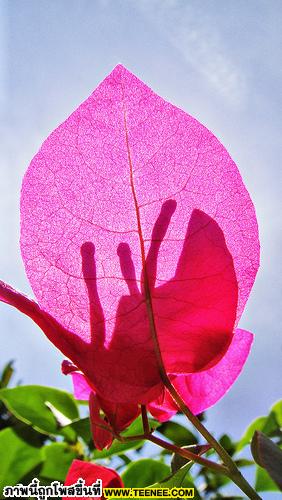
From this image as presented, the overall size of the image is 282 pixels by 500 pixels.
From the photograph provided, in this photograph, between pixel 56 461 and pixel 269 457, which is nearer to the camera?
pixel 269 457

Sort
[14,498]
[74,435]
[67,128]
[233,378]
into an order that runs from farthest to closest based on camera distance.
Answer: [74,435], [14,498], [233,378], [67,128]

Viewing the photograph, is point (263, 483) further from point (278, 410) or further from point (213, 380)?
point (213, 380)

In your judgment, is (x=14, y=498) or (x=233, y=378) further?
(x=14, y=498)

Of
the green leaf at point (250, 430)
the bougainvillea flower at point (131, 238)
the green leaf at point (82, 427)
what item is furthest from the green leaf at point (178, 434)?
the bougainvillea flower at point (131, 238)

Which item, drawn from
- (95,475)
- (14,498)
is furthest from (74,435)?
(95,475)

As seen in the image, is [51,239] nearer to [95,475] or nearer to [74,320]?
[74,320]

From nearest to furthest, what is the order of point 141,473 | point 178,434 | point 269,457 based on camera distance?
point 269,457 → point 141,473 → point 178,434

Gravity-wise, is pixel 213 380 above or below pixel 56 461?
above

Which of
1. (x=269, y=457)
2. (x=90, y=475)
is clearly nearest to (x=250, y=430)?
(x=90, y=475)
